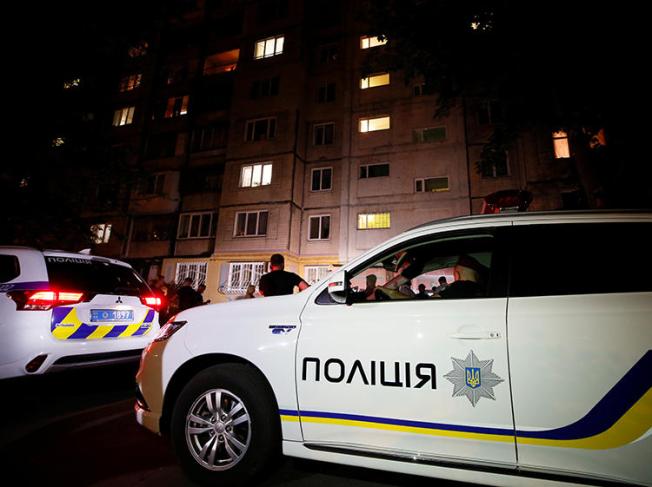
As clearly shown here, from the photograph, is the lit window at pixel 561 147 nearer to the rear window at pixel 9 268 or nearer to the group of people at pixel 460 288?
the group of people at pixel 460 288

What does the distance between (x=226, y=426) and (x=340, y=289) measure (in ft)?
4.17

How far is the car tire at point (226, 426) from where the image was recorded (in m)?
2.25

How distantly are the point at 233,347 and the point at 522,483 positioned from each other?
75.3 inches

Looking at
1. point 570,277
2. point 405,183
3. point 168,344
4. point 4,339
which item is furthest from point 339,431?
point 405,183

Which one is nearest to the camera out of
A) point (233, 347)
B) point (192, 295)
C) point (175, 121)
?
point (233, 347)

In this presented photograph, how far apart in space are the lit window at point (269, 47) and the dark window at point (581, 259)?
22023mm

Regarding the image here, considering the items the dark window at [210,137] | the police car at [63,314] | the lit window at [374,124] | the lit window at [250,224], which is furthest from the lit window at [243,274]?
the police car at [63,314]

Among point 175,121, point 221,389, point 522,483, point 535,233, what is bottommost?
point 522,483

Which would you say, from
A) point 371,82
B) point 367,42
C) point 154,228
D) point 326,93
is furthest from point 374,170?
point 154,228

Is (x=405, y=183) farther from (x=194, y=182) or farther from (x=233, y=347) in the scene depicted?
(x=233, y=347)

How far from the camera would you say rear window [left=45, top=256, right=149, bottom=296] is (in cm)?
407

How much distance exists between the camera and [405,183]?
1722 centimetres

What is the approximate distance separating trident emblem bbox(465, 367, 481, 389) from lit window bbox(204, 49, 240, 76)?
25.4 m

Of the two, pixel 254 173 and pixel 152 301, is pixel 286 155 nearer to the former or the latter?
pixel 254 173
